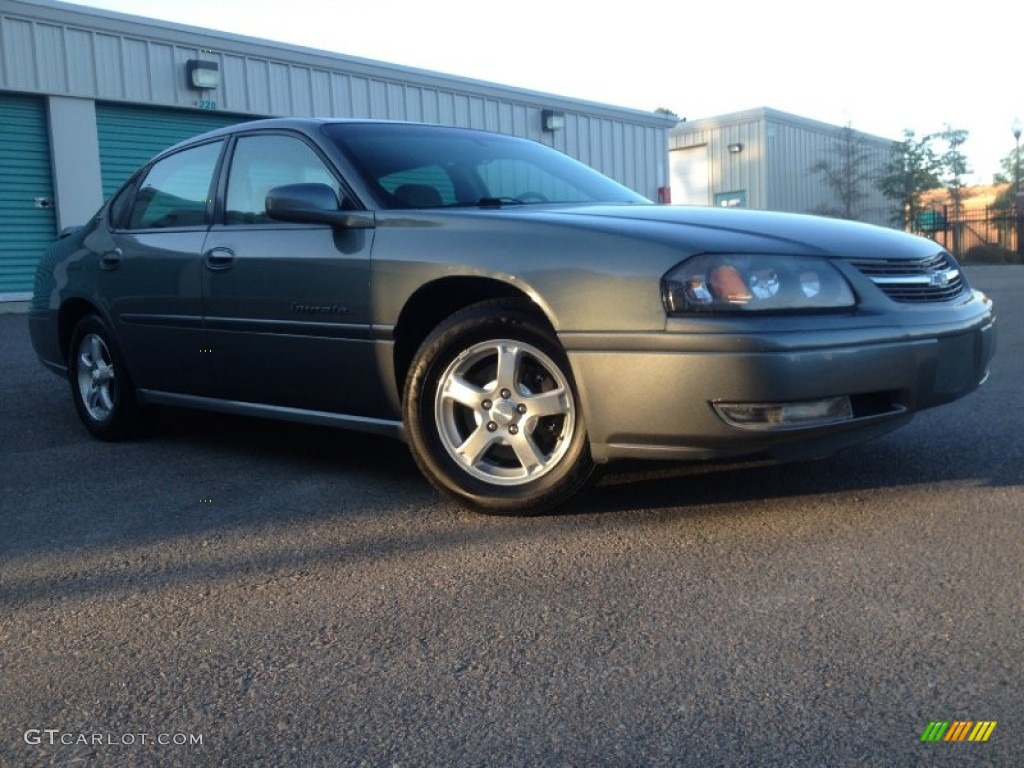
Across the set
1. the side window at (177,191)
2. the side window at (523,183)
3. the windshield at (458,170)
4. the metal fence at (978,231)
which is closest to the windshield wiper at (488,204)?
the windshield at (458,170)

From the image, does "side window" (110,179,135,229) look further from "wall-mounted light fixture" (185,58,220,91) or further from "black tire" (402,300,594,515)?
"wall-mounted light fixture" (185,58,220,91)

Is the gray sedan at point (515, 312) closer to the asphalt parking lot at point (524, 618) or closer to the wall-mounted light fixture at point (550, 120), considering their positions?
the asphalt parking lot at point (524, 618)

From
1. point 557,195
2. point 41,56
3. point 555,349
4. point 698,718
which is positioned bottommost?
point 698,718

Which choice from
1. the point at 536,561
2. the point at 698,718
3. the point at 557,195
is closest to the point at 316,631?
the point at 536,561

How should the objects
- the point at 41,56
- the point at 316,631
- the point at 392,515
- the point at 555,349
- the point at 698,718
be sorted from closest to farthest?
the point at 698,718
the point at 316,631
the point at 555,349
the point at 392,515
the point at 41,56

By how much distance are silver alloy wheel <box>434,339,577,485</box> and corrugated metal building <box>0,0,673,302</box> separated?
11.7 meters

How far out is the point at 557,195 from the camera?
466 centimetres

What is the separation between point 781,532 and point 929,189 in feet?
112

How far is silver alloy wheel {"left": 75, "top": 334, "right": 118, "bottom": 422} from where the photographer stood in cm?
535

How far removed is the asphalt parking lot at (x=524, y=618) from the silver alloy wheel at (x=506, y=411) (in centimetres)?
22

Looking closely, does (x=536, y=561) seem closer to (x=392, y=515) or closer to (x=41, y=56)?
(x=392, y=515)

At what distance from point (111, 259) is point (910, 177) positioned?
32675mm

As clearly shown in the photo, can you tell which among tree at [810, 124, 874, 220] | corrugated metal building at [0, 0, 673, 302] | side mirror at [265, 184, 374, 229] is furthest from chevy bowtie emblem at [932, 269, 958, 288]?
tree at [810, 124, 874, 220]

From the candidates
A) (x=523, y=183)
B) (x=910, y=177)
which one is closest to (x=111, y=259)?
(x=523, y=183)
